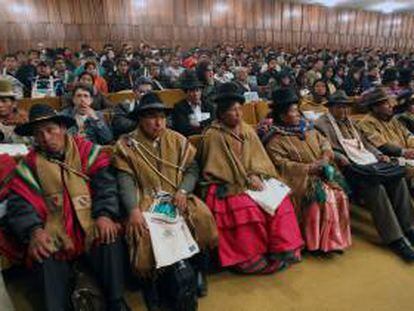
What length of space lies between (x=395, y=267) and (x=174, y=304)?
153 centimetres

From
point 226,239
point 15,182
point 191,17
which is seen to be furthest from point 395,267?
point 191,17

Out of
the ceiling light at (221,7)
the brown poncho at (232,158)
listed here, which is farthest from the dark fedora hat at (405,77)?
the ceiling light at (221,7)

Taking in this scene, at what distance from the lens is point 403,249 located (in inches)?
102

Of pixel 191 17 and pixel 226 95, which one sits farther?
pixel 191 17

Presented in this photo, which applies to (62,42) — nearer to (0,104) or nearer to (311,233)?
(0,104)

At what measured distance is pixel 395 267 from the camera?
2.47m

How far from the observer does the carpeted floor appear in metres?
2.11

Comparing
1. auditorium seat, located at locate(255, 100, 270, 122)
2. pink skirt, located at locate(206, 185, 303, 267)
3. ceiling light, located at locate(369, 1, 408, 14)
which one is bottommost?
pink skirt, located at locate(206, 185, 303, 267)

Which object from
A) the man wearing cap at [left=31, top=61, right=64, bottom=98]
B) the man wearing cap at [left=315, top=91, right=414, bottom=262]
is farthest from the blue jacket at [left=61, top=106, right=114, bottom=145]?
the man wearing cap at [left=31, top=61, right=64, bottom=98]

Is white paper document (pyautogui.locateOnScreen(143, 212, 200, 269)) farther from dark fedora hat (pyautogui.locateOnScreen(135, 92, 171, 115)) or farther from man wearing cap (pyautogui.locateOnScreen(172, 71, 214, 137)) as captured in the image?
man wearing cap (pyautogui.locateOnScreen(172, 71, 214, 137))

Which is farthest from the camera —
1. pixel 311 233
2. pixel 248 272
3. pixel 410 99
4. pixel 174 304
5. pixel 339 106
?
pixel 410 99

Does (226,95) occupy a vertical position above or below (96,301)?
above

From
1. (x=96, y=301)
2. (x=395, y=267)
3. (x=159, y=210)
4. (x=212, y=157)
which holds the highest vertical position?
(x=212, y=157)

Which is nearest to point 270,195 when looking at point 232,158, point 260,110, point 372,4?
point 232,158
